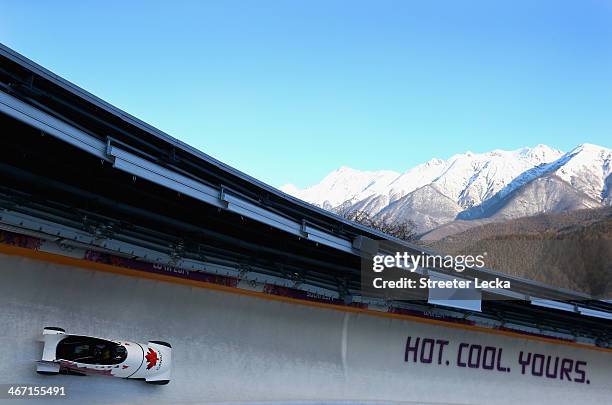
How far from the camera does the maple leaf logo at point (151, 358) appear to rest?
10773mm

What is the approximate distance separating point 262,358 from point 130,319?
3.39 metres

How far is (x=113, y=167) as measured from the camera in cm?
801

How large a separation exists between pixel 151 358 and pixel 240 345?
2.53 metres

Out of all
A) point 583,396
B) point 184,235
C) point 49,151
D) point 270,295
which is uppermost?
point 49,151

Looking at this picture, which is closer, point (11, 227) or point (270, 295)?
point (11, 227)

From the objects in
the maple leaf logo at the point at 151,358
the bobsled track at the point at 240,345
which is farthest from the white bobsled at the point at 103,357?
the bobsled track at the point at 240,345

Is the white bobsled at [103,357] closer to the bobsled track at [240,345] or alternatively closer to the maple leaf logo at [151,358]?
the maple leaf logo at [151,358]

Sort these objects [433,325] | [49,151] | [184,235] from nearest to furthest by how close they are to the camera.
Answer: [49,151], [184,235], [433,325]

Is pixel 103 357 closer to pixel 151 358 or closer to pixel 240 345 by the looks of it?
pixel 151 358

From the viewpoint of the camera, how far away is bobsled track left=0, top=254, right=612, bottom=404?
9961 mm

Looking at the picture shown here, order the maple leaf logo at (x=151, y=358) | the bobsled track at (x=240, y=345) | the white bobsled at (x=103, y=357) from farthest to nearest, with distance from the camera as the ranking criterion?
1. the maple leaf logo at (x=151, y=358)
2. the bobsled track at (x=240, y=345)
3. the white bobsled at (x=103, y=357)

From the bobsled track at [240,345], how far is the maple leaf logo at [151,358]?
0.45 m

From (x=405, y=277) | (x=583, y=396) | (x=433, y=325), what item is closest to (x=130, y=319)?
(x=405, y=277)

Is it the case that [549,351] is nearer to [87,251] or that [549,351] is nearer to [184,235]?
[184,235]
